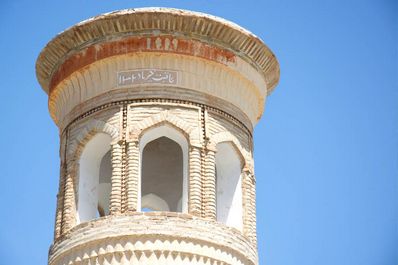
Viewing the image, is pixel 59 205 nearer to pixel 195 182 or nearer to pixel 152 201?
pixel 195 182

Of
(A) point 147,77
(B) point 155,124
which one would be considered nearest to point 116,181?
(B) point 155,124

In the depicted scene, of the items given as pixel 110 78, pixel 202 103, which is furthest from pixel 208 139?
pixel 110 78

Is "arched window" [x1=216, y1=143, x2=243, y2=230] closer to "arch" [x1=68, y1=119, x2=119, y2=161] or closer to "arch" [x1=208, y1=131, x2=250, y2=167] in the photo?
"arch" [x1=208, y1=131, x2=250, y2=167]

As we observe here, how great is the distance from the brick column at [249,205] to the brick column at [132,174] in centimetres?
165

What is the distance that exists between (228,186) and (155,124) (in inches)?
58.8

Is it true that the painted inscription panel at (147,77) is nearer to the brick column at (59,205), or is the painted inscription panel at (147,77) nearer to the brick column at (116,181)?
the brick column at (116,181)

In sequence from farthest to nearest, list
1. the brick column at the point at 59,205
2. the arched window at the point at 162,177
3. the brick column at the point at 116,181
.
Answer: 1. the arched window at the point at 162,177
2. the brick column at the point at 59,205
3. the brick column at the point at 116,181

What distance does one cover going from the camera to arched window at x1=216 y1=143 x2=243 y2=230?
17406 mm

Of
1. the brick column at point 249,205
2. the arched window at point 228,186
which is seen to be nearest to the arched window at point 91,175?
the arched window at point 228,186

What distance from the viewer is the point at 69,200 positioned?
1716 centimetres

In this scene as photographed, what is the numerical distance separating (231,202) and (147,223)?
1689 mm

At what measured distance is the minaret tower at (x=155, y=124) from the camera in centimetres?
1642

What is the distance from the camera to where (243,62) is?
1786 cm

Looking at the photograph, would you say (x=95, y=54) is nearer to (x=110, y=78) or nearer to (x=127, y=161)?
(x=110, y=78)
